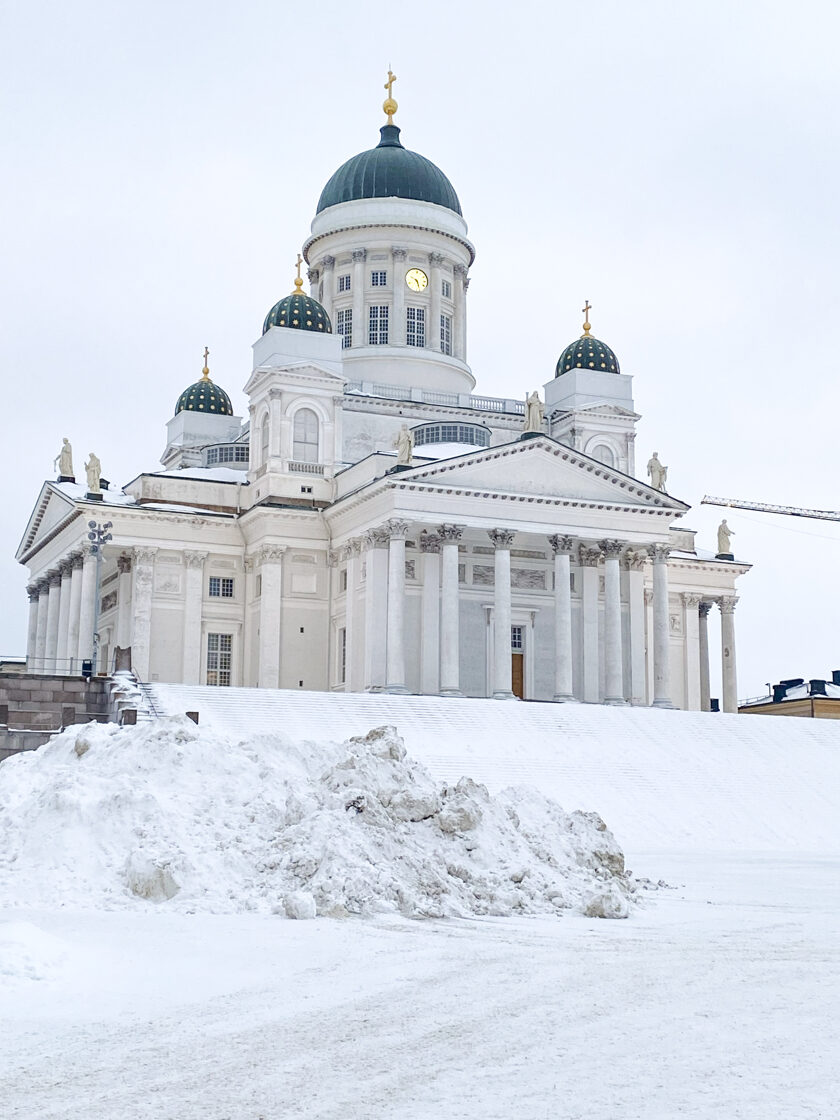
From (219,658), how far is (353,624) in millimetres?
6651

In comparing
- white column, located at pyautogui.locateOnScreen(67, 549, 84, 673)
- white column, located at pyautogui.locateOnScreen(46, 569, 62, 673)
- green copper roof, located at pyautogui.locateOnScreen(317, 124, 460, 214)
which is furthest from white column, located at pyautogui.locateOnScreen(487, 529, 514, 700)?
green copper roof, located at pyautogui.locateOnScreen(317, 124, 460, 214)

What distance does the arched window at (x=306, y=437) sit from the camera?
56500 mm

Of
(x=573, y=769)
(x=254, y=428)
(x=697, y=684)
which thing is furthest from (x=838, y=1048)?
(x=697, y=684)

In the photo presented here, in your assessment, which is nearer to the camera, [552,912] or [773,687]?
[552,912]

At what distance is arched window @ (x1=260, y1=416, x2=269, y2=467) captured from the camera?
56750 mm

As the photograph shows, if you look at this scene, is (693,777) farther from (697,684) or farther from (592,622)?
(697,684)

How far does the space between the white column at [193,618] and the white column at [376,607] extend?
7.78 meters

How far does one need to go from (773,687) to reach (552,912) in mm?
64148

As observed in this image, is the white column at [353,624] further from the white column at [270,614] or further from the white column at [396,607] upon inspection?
the white column at [270,614]

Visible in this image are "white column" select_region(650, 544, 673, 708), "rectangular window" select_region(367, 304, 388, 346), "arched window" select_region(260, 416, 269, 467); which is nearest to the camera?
"white column" select_region(650, 544, 673, 708)

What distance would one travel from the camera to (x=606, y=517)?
176 feet

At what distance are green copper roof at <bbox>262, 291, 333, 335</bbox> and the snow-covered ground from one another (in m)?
36.9

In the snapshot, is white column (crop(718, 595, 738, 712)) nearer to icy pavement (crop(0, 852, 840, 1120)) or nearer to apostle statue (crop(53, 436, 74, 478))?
apostle statue (crop(53, 436, 74, 478))

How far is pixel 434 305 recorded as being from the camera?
6594cm
